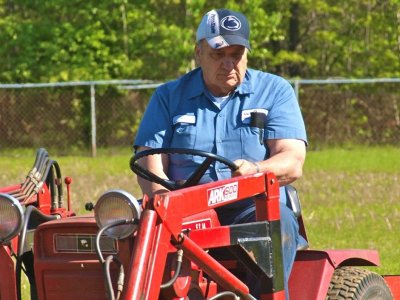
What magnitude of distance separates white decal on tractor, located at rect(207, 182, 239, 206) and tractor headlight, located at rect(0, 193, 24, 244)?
0.90 m

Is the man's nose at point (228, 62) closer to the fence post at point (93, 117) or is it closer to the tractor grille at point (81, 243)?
the tractor grille at point (81, 243)

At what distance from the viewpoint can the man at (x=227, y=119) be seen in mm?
5812

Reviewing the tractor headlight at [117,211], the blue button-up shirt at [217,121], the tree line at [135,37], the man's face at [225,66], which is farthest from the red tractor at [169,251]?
the tree line at [135,37]

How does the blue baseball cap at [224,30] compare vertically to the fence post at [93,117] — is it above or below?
above

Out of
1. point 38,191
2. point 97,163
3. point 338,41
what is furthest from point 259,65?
point 38,191

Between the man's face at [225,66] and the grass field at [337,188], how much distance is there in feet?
11.4

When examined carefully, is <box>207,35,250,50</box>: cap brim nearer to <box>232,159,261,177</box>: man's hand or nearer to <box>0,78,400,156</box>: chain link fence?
<box>232,159,261,177</box>: man's hand

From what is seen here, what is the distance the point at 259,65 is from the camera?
108 feet

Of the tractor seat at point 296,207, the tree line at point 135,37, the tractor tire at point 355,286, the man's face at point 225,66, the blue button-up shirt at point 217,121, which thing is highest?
the man's face at point 225,66

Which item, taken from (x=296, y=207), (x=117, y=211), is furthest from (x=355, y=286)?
(x=117, y=211)

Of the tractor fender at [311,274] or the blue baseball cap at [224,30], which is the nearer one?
the tractor fender at [311,274]

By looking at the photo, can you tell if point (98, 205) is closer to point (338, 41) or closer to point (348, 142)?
point (348, 142)

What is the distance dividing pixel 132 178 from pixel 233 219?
492 inches

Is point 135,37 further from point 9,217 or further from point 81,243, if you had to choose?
point 81,243
